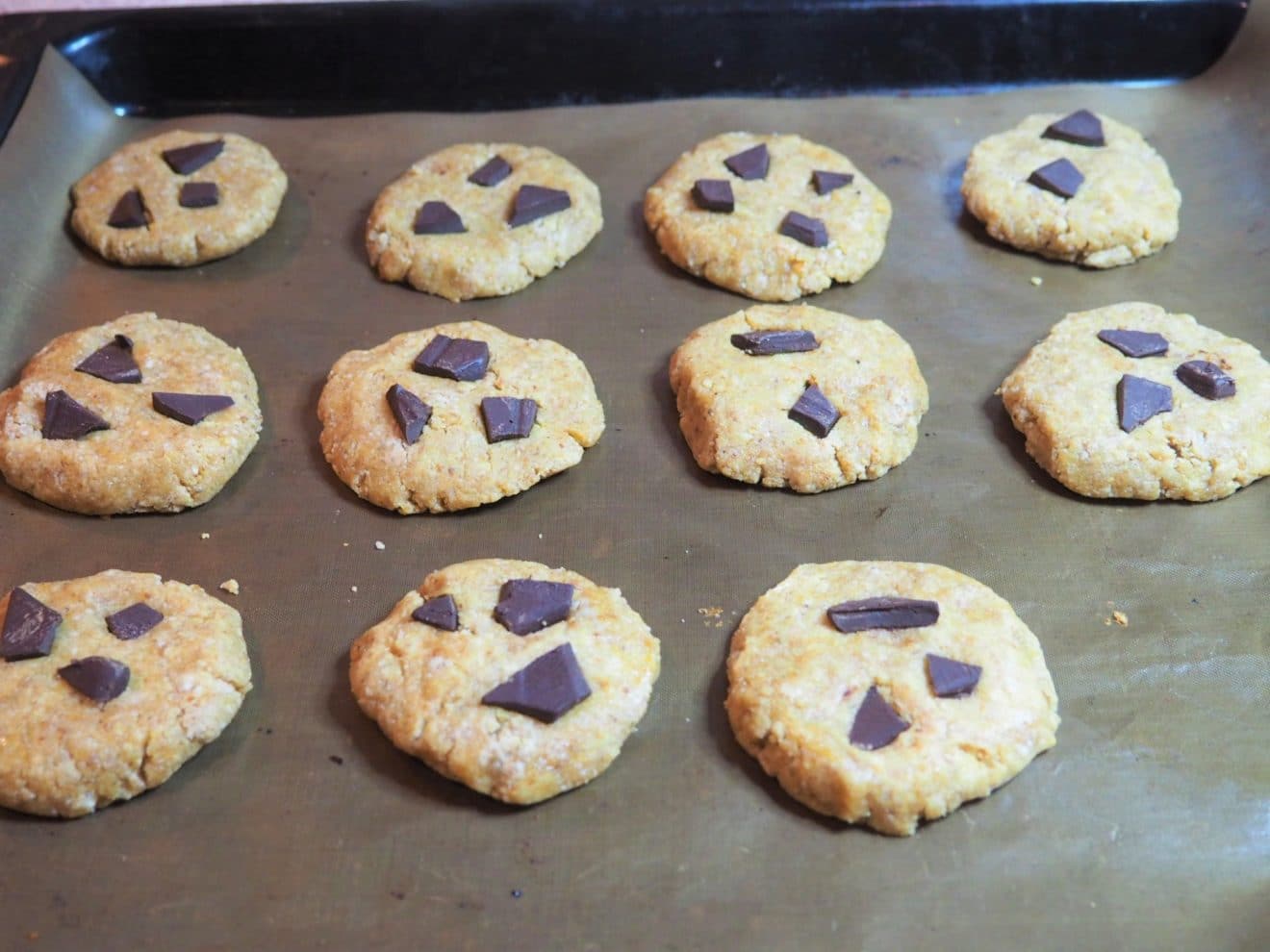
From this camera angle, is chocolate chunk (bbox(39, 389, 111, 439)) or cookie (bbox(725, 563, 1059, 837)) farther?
chocolate chunk (bbox(39, 389, 111, 439))

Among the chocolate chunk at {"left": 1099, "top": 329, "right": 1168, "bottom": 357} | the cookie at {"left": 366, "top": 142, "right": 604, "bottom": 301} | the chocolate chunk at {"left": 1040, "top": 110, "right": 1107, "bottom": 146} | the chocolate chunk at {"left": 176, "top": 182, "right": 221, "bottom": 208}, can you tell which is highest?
the chocolate chunk at {"left": 1040, "top": 110, "right": 1107, "bottom": 146}

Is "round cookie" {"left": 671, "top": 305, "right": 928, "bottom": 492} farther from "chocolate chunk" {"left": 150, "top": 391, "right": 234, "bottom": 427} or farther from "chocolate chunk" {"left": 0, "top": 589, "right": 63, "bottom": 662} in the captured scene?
"chocolate chunk" {"left": 0, "top": 589, "right": 63, "bottom": 662}

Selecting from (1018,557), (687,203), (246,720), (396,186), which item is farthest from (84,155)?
(1018,557)

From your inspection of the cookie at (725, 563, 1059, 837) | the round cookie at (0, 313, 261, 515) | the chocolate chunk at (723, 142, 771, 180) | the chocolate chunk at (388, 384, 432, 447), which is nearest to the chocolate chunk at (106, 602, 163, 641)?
the round cookie at (0, 313, 261, 515)

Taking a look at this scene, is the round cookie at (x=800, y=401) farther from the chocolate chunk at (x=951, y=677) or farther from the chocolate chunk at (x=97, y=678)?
the chocolate chunk at (x=97, y=678)

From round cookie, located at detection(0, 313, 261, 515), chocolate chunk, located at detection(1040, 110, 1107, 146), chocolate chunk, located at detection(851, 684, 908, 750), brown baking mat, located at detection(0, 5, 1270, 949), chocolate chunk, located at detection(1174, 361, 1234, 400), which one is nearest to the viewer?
brown baking mat, located at detection(0, 5, 1270, 949)

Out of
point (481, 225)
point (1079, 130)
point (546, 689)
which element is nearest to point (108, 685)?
point (546, 689)

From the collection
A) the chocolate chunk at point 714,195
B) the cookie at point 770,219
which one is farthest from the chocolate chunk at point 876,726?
the chocolate chunk at point 714,195
